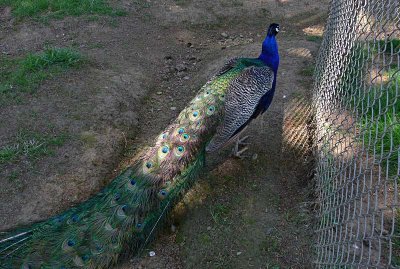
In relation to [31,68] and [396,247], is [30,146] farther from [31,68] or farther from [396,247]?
[396,247]

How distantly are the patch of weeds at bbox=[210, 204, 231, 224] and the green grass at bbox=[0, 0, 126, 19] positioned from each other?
3.74m

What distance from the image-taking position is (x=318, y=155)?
9.77 ft

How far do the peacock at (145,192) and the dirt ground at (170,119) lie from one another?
7.8 inches

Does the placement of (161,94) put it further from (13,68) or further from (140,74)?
(13,68)

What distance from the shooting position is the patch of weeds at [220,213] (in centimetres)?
272

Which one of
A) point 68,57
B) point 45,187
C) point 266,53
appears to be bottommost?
point 45,187

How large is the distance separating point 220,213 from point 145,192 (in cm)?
56

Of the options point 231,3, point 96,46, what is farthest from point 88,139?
point 231,3

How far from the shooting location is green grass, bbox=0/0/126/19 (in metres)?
5.47

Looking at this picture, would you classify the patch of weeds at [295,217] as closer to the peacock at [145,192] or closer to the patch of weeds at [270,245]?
the patch of weeds at [270,245]

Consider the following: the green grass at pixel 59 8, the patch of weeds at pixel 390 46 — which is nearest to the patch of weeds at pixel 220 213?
Answer: the patch of weeds at pixel 390 46

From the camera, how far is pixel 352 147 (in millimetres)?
2568

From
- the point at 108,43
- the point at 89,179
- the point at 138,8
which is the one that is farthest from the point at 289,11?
the point at 89,179

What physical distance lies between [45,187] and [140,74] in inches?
72.5
